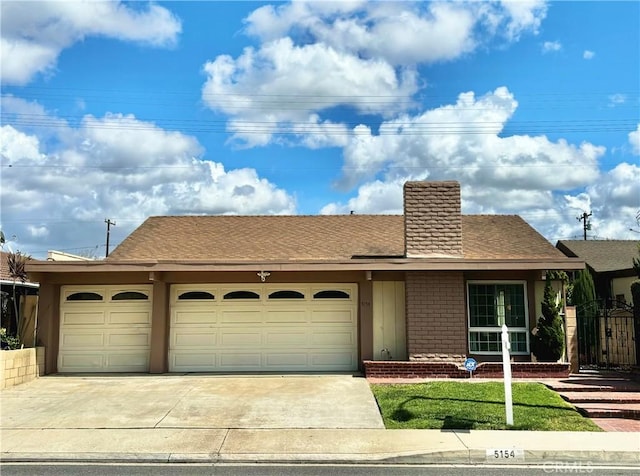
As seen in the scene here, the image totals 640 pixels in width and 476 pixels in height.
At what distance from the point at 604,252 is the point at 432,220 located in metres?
18.3

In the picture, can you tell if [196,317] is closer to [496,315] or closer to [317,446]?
[317,446]

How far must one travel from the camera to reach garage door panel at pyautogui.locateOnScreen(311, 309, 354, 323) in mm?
14086

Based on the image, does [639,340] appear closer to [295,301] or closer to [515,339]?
[515,339]

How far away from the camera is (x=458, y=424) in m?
8.55

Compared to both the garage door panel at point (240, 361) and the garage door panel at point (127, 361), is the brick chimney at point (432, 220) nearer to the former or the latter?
the garage door panel at point (240, 361)

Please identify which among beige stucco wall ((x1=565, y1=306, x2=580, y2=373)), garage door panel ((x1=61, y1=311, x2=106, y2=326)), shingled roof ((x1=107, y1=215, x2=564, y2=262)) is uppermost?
shingled roof ((x1=107, y1=215, x2=564, y2=262))

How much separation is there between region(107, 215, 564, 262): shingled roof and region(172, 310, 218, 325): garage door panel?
1.75 metres

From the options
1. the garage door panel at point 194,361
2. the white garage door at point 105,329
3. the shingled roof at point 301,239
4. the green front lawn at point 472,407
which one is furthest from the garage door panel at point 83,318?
the green front lawn at point 472,407

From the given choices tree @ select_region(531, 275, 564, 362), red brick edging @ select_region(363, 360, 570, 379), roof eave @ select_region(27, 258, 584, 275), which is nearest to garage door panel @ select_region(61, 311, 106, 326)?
roof eave @ select_region(27, 258, 584, 275)

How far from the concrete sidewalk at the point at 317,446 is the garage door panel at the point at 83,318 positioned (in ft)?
19.1

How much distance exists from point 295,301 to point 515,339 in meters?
5.61

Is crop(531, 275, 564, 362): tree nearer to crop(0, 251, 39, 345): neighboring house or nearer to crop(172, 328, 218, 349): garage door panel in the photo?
crop(172, 328, 218, 349): garage door panel

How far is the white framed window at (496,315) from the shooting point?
44.3 feet

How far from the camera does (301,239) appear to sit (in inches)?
671
